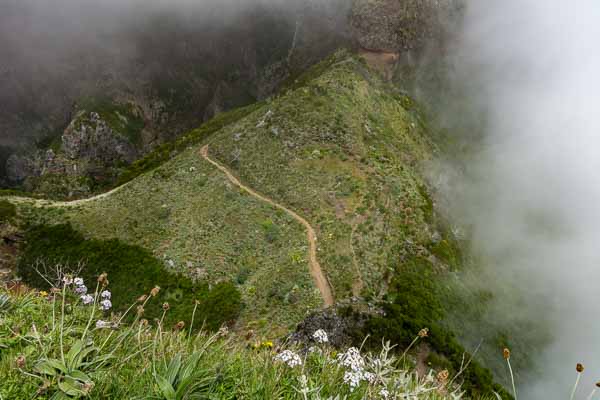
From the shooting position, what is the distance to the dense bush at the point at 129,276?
27.0 meters

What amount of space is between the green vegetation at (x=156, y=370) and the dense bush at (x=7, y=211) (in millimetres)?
39183

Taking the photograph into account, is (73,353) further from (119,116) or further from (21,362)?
(119,116)

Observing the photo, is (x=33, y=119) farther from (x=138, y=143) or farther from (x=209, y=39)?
(x=209, y=39)

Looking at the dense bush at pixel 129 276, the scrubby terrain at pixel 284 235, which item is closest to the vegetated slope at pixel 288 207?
the scrubby terrain at pixel 284 235

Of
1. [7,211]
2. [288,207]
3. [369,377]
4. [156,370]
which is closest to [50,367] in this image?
[156,370]

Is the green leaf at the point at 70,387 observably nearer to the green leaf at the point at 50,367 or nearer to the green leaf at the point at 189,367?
the green leaf at the point at 50,367

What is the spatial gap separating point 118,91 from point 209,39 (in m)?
35.6

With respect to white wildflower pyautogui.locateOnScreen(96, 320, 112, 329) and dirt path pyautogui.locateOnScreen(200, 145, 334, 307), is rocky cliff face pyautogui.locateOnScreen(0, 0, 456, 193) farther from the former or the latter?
white wildflower pyautogui.locateOnScreen(96, 320, 112, 329)

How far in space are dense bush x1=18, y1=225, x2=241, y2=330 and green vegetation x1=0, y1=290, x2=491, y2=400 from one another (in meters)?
21.5

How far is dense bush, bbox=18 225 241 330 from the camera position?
2700 centimetres

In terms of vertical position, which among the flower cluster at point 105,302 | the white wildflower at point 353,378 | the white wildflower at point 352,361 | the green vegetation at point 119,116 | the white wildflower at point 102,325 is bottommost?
the green vegetation at point 119,116

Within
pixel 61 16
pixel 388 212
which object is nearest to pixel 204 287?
pixel 388 212

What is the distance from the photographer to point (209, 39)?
427 feet

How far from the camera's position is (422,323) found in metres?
29.0
